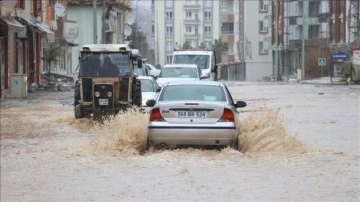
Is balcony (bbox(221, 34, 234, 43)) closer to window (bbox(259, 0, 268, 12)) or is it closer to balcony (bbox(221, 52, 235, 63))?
balcony (bbox(221, 52, 235, 63))

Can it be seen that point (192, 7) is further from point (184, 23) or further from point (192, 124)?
point (192, 124)

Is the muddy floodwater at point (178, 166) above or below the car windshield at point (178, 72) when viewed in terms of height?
below

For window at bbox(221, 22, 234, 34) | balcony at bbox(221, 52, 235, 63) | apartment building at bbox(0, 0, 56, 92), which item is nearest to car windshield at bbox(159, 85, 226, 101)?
apartment building at bbox(0, 0, 56, 92)

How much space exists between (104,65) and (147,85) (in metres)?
4.68

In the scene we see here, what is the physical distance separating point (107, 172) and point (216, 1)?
130806mm

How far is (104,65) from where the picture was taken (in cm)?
2378

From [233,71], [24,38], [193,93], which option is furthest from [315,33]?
[193,93]

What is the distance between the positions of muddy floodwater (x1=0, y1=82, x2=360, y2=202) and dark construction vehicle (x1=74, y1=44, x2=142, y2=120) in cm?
135

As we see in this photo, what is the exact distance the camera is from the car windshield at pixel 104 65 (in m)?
23.7

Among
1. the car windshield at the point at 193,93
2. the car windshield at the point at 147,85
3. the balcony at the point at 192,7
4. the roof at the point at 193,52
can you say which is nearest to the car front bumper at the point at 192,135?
the car windshield at the point at 193,93

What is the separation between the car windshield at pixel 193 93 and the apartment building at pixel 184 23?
119 meters

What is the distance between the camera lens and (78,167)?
535 inches

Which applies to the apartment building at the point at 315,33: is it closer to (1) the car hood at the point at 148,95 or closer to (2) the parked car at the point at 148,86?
(2) the parked car at the point at 148,86

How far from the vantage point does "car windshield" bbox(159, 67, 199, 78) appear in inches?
1420
